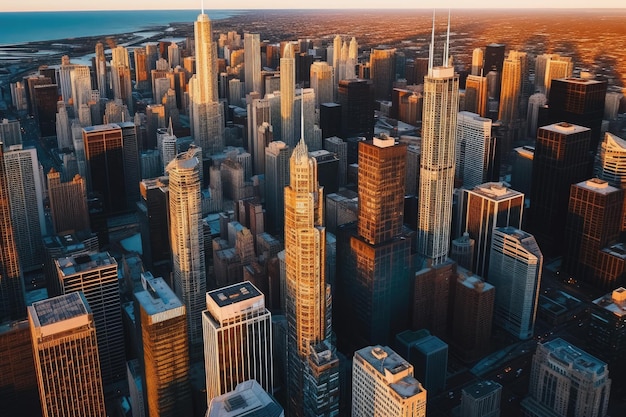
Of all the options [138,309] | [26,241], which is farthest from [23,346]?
[26,241]

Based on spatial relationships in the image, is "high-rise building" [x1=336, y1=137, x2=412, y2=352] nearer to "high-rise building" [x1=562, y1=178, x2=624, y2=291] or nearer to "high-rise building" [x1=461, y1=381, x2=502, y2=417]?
"high-rise building" [x1=461, y1=381, x2=502, y2=417]

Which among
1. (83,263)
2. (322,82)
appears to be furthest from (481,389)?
(322,82)

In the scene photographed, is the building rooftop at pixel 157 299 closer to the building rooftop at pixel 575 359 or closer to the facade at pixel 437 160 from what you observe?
the facade at pixel 437 160

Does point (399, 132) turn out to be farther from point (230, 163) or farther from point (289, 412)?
point (289, 412)

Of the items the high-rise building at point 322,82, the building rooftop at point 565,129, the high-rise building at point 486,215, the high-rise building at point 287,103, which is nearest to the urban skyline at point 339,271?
the high-rise building at point 486,215

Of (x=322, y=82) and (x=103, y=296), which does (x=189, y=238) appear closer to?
(x=103, y=296)
